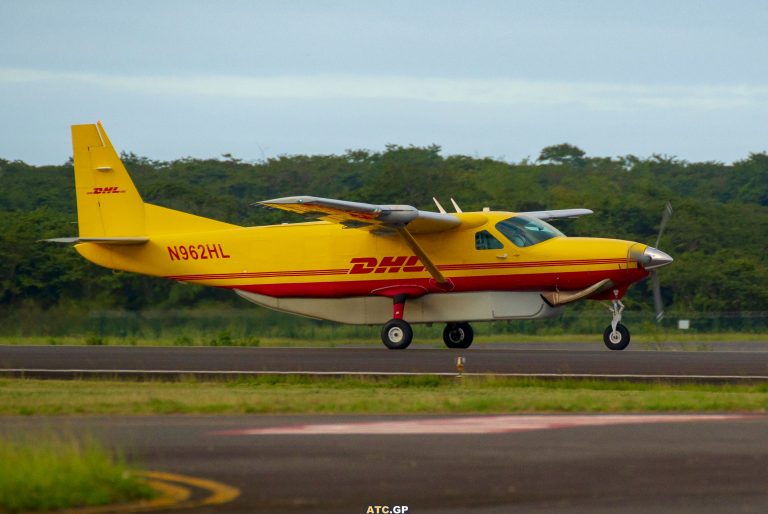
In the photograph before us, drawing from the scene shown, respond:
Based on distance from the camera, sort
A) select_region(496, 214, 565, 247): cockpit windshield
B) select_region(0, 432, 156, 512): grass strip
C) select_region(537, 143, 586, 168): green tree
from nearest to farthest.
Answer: select_region(0, 432, 156, 512): grass strip → select_region(496, 214, 565, 247): cockpit windshield → select_region(537, 143, 586, 168): green tree

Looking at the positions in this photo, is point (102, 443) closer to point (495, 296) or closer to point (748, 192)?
point (495, 296)

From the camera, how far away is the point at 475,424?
12.7 metres

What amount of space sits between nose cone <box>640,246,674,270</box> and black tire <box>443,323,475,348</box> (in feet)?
15.8

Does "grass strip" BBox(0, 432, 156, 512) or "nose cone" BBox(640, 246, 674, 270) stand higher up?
"nose cone" BBox(640, 246, 674, 270)

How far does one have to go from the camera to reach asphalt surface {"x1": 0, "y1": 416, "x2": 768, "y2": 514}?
332 inches

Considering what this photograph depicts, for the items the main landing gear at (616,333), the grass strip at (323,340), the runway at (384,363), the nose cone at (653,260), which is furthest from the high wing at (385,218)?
the grass strip at (323,340)

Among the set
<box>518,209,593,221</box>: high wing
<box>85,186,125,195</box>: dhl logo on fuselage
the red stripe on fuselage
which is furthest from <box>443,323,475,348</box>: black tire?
<box>85,186,125,195</box>: dhl logo on fuselage

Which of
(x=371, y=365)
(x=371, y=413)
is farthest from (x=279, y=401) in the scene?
(x=371, y=365)

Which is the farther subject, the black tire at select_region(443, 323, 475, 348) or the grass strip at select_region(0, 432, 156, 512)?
the black tire at select_region(443, 323, 475, 348)

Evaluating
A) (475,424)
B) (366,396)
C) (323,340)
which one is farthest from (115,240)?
(475,424)

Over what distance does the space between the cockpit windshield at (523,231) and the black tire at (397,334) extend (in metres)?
2.99

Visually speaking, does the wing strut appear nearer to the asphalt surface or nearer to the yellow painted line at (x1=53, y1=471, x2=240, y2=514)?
the asphalt surface

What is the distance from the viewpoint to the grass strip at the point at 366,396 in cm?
1434

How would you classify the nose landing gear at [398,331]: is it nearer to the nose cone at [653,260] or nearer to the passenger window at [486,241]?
the passenger window at [486,241]
